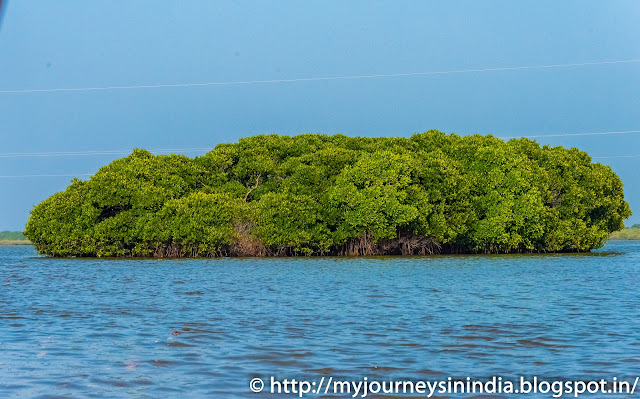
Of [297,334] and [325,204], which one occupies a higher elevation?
[325,204]

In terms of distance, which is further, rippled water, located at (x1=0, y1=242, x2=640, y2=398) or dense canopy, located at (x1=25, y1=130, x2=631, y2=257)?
dense canopy, located at (x1=25, y1=130, x2=631, y2=257)

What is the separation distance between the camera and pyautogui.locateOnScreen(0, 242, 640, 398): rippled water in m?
10.8

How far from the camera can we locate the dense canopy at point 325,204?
177ft

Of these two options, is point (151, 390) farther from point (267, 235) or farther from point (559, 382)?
point (267, 235)

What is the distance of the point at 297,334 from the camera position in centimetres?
1466

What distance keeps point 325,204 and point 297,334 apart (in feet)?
136

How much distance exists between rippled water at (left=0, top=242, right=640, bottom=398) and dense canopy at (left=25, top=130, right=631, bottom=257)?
26.2 metres

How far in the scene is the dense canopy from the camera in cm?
5384

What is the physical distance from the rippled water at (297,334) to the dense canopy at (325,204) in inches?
1031

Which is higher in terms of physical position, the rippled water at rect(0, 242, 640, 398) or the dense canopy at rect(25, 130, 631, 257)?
the dense canopy at rect(25, 130, 631, 257)

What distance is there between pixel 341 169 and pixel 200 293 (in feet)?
112

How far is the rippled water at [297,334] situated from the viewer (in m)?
10.8

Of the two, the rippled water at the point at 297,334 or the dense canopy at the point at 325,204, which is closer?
the rippled water at the point at 297,334

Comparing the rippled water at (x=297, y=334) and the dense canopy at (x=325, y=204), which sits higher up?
the dense canopy at (x=325, y=204)
